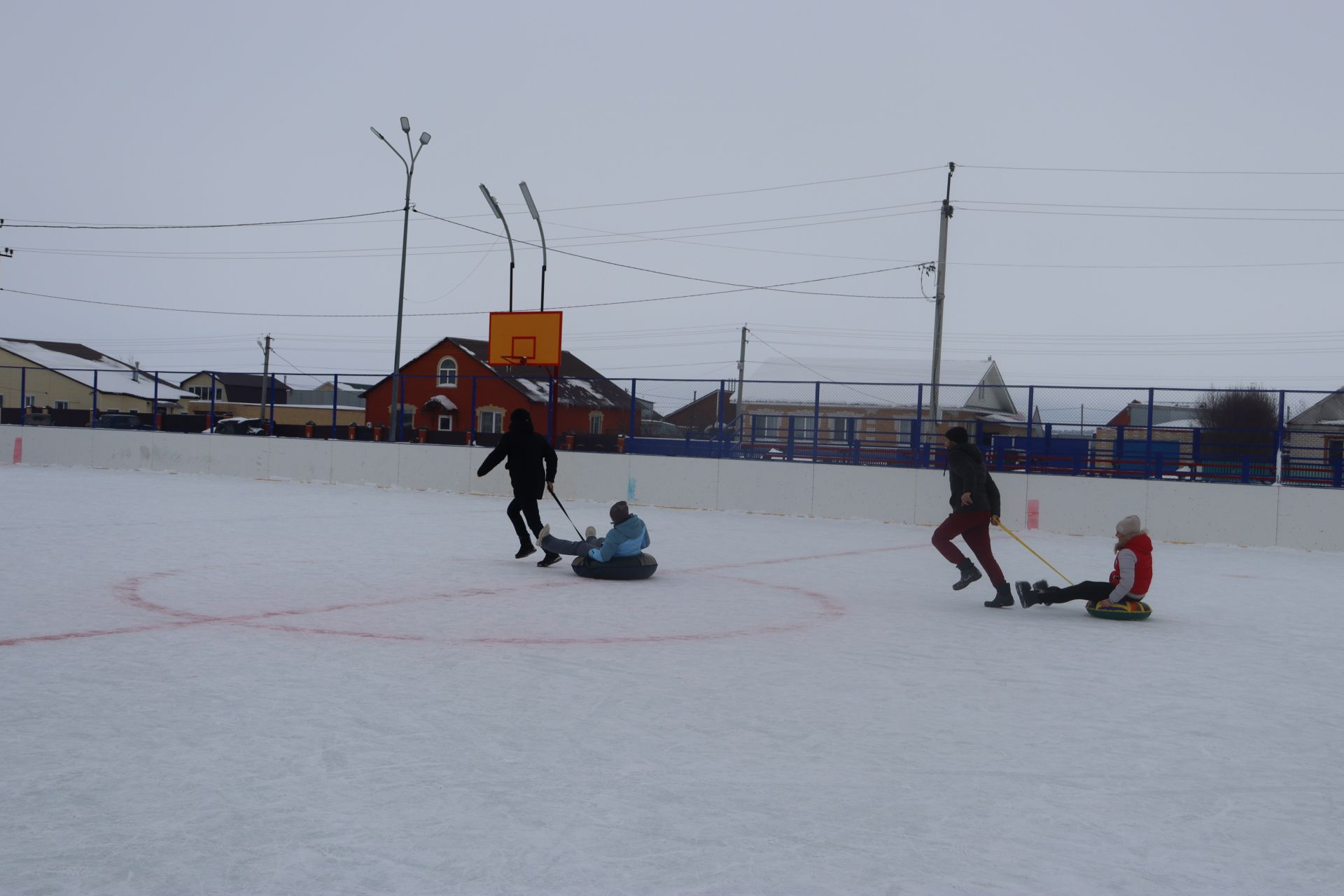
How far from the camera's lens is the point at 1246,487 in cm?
1883

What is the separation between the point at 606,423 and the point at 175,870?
18.9 metres

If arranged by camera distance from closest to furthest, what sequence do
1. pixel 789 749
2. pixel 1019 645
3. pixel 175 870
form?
pixel 175 870 < pixel 789 749 < pixel 1019 645

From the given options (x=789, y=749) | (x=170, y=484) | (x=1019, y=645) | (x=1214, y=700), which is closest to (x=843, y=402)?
(x=170, y=484)

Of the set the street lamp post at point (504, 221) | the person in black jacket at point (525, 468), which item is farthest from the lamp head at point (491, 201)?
the person in black jacket at point (525, 468)

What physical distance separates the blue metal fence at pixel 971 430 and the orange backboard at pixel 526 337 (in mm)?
981

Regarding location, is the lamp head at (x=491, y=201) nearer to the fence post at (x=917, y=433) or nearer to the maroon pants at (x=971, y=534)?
the fence post at (x=917, y=433)

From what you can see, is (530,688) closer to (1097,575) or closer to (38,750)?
(38,750)

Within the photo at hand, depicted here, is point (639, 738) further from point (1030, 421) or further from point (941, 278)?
point (941, 278)

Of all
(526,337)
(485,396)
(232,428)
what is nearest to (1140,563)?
(526,337)

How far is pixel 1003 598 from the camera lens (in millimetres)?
10195

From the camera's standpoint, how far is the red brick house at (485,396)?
24.9 m

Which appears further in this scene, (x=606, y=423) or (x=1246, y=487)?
(x=606, y=423)

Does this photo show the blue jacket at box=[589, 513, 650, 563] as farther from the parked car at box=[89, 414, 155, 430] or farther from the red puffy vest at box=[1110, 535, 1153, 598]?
the parked car at box=[89, 414, 155, 430]

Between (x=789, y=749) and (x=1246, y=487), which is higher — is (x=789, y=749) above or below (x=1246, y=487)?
below
